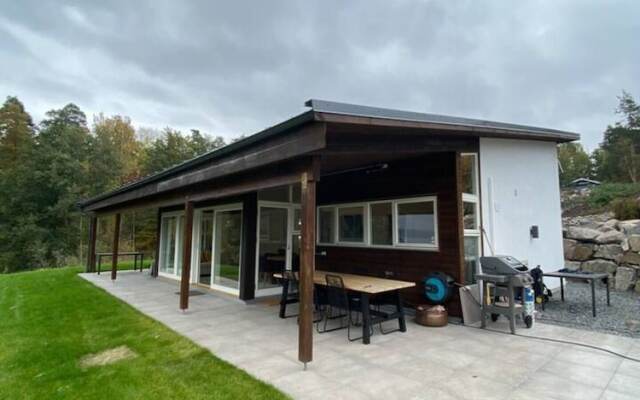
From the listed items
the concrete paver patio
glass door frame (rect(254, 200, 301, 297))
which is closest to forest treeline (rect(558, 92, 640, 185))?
the concrete paver patio

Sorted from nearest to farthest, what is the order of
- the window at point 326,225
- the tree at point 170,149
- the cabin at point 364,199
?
the cabin at point 364,199
the window at point 326,225
the tree at point 170,149

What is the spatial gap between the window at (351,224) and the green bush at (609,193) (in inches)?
418

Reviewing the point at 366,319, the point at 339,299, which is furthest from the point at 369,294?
the point at 339,299

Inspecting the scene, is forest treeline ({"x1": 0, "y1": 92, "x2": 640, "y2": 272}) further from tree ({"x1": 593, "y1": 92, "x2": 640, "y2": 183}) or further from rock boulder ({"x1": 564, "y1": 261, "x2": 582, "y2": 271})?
rock boulder ({"x1": 564, "y1": 261, "x2": 582, "y2": 271})

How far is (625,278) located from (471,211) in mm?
5167

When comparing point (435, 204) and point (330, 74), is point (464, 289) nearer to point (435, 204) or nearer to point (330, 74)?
point (435, 204)

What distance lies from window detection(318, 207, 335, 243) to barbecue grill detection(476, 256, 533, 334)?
317 centimetres

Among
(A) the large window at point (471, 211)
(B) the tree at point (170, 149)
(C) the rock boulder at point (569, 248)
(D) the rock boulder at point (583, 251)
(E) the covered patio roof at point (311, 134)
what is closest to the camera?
(E) the covered patio roof at point (311, 134)

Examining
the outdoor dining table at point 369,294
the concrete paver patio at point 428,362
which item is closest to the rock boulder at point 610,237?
the concrete paver patio at point 428,362

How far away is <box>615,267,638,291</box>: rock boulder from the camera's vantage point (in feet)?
25.0

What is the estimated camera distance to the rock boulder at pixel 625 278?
7.62 meters

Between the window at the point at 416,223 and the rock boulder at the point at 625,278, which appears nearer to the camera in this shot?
the window at the point at 416,223

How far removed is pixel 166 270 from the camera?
997cm

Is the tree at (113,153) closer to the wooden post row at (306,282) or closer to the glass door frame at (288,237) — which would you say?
the glass door frame at (288,237)
